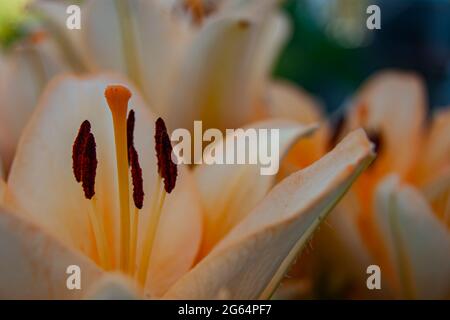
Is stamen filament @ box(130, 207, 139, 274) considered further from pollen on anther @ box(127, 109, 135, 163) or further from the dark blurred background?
the dark blurred background

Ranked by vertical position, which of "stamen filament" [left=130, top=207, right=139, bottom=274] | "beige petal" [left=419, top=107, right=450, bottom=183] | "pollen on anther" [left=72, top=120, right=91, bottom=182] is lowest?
"stamen filament" [left=130, top=207, right=139, bottom=274]

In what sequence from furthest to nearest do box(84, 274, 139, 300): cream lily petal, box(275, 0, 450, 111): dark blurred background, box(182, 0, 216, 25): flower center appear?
1. box(275, 0, 450, 111): dark blurred background
2. box(182, 0, 216, 25): flower center
3. box(84, 274, 139, 300): cream lily petal

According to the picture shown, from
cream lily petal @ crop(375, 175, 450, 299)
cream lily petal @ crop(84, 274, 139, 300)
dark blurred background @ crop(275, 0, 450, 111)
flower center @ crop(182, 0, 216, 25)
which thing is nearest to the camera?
cream lily petal @ crop(84, 274, 139, 300)

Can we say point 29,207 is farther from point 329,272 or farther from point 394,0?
point 394,0

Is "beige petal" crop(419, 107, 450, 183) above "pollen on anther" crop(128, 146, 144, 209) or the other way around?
above

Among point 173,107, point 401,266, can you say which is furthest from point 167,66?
point 401,266

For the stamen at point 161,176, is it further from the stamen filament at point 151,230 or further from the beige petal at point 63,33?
the beige petal at point 63,33

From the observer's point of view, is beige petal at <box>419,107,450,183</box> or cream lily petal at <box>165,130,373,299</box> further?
beige petal at <box>419,107,450,183</box>

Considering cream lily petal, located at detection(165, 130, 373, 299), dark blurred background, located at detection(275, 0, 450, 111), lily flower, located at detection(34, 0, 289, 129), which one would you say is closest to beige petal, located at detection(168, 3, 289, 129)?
lily flower, located at detection(34, 0, 289, 129)

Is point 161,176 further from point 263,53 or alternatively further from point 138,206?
point 263,53
